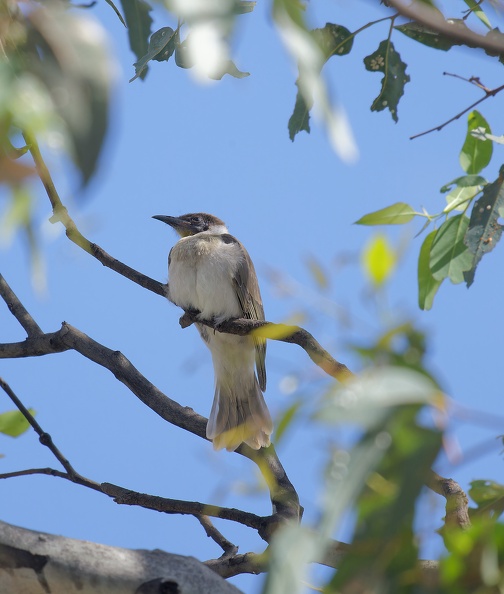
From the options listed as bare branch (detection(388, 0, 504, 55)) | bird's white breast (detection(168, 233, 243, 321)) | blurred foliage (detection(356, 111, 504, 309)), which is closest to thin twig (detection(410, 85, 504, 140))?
blurred foliage (detection(356, 111, 504, 309))

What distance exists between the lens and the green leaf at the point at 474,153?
286cm

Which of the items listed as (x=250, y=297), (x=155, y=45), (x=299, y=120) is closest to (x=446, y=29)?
(x=155, y=45)

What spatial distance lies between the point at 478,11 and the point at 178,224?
4067 mm

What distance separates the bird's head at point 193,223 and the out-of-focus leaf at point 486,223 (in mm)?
3906

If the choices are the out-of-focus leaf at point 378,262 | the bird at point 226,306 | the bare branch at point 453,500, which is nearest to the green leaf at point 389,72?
the bare branch at point 453,500

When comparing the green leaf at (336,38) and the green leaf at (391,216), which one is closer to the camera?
the green leaf at (391,216)

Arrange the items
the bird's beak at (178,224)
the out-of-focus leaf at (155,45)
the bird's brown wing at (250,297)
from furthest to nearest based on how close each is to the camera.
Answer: the bird's beak at (178,224) → the bird's brown wing at (250,297) → the out-of-focus leaf at (155,45)

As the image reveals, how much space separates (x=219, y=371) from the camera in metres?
5.80

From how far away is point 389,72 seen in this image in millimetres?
→ 3166

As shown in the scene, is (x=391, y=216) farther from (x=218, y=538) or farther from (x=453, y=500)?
(x=218, y=538)

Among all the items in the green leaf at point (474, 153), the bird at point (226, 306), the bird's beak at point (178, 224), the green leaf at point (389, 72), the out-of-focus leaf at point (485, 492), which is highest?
the bird's beak at point (178, 224)

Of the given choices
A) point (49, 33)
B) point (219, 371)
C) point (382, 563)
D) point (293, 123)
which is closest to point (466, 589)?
point (382, 563)

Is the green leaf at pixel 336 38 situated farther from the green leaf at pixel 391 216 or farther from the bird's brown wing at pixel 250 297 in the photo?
the bird's brown wing at pixel 250 297

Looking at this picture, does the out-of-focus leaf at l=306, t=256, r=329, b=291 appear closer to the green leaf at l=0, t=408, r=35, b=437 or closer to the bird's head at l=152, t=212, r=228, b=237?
the green leaf at l=0, t=408, r=35, b=437
